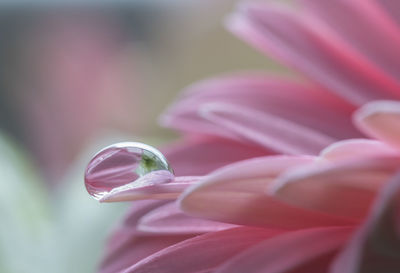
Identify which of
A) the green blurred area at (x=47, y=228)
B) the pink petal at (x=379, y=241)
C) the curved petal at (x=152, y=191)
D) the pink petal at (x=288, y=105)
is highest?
the green blurred area at (x=47, y=228)

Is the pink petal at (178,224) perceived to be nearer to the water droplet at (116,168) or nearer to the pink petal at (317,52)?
the water droplet at (116,168)

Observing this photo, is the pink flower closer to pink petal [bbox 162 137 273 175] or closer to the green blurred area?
pink petal [bbox 162 137 273 175]

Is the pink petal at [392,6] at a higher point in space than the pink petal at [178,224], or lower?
higher

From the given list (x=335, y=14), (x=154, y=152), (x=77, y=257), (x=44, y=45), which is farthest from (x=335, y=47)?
(x=44, y=45)

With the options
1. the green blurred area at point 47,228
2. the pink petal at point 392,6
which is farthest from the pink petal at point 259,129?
the green blurred area at point 47,228

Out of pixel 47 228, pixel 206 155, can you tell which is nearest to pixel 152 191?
pixel 206 155

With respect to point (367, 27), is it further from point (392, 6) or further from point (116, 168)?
point (116, 168)

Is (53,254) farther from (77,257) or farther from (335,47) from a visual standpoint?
(335,47)
